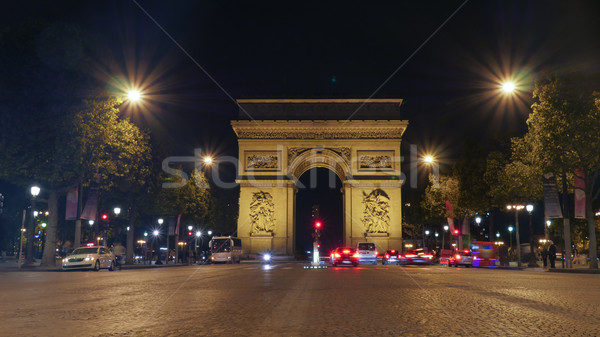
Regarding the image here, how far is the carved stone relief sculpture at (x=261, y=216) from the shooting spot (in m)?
59.0

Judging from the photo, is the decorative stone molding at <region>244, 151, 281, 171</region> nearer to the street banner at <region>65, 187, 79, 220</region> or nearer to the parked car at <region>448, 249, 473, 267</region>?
the parked car at <region>448, 249, 473, 267</region>

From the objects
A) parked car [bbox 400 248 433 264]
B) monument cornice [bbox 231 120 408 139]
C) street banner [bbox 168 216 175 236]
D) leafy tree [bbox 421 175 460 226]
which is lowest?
parked car [bbox 400 248 433 264]

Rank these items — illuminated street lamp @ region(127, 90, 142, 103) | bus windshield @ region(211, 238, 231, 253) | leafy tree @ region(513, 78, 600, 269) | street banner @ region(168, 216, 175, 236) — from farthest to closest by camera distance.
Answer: bus windshield @ region(211, 238, 231, 253)
street banner @ region(168, 216, 175, 236)
illuminated street lamp @ region(127, 90, 142, 103)
leafy tree @ region(513, 78, 600, 269)

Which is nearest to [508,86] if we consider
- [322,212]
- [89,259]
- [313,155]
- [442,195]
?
[442,195]

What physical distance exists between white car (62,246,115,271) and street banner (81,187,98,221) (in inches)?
75.1

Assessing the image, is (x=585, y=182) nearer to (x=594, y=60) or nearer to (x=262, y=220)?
(x=594, y=60)

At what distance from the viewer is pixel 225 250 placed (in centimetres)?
5284

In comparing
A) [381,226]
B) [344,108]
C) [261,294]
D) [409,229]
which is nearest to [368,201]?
[381,226]


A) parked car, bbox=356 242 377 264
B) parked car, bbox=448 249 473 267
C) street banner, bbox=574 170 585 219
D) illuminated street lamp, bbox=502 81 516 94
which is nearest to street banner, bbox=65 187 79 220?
parked car, bbox=356 242 377 264

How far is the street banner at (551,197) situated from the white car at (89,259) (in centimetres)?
2438

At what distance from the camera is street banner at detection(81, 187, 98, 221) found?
111 feet

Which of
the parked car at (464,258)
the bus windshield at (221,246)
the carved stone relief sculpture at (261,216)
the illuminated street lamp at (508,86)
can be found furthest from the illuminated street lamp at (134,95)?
the carved stone relief sculpture at (261,216)

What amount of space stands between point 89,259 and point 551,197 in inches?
989

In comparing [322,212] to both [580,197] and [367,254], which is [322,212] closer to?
[367,254]
